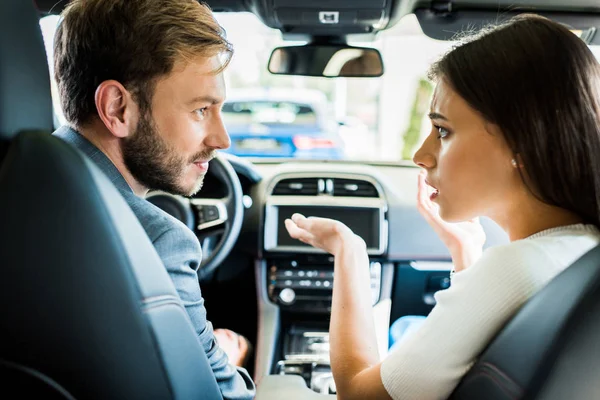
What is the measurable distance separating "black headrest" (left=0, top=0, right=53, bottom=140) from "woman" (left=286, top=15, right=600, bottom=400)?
2.90 feet

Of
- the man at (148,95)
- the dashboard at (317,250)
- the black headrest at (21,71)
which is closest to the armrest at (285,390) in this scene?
the man at (148,95)

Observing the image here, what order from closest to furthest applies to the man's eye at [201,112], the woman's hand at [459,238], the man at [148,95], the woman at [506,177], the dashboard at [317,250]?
the woman at [506,177] < the man at [148,95] < the man's eye at [201,112] < the woman's hand at [459,238] < the dashboard at [317,250]

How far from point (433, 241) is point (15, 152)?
261cm

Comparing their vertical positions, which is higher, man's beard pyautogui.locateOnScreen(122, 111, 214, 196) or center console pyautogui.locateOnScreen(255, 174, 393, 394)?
man's beard pyautogui.locateOnScreen(122, 111, 214, 196)

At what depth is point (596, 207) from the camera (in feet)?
4.42

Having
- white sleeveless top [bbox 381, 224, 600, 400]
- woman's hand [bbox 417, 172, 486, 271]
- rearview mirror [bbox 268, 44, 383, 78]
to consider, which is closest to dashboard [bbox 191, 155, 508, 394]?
rearview mirror [bbox 268, 44, 383, 78]

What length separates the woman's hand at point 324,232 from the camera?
1.86m

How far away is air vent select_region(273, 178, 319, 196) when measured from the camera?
352cm

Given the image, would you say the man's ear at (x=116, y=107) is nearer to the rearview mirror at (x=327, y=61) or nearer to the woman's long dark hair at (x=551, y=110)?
the woman's long dark hair at (x=551, y=110)

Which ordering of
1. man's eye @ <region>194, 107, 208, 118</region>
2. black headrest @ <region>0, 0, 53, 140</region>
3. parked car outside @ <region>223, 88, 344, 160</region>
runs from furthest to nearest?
parked car outside @ <region>223, 88, 344, 160</region> → man's eye @ <region>194, 107, 208, 118</region> → black headrest @ <region>0, 0, 53, 140</region>

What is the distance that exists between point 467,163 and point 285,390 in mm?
852

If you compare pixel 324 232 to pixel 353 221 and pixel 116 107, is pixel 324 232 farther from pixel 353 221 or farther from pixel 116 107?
pixel 353 221

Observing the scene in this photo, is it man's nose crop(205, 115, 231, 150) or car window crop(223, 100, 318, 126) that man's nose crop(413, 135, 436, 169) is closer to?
man's nose crop(205, 115, 231, 150)

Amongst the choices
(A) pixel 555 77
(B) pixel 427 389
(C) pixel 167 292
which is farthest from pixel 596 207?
(C) pixel 167 292
